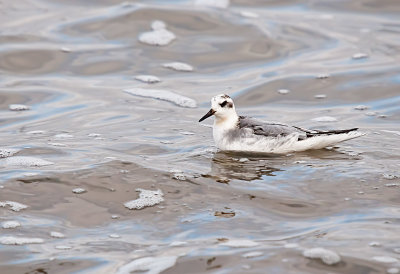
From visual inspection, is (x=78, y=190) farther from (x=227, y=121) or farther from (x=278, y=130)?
(x=278, y=130)

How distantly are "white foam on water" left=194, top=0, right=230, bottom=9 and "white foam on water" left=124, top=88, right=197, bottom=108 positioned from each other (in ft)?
14.1

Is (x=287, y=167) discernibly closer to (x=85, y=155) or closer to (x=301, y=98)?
(x=85, y=155)

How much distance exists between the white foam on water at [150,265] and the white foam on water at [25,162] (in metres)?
2.87

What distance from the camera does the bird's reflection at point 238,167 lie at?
8.43 m

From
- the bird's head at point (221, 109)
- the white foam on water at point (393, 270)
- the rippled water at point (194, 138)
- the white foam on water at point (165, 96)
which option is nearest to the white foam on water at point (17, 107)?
the rippled water at point (194, 138)

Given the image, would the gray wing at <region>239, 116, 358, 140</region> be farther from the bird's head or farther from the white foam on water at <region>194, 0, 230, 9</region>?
the white foam on water at <region>194, 0, 230, 9</region>

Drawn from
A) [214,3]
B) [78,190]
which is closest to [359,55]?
[214,3]

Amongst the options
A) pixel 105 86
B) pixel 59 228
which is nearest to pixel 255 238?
pixel 59 228

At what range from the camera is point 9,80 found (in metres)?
12.9

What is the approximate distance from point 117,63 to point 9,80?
1849mm

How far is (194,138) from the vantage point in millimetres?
10188

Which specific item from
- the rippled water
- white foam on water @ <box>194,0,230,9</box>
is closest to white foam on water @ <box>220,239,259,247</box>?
the rippled water

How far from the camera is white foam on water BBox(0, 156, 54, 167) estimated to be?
8.66m

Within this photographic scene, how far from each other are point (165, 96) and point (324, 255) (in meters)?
6.45
